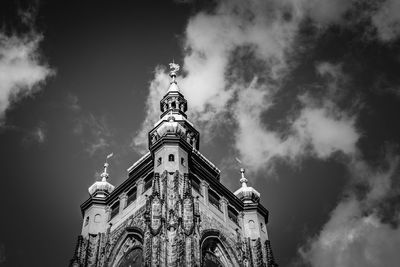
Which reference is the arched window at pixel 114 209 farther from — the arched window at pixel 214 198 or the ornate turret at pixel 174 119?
the arched window at pixel 214 198

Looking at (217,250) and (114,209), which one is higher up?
(114,209)

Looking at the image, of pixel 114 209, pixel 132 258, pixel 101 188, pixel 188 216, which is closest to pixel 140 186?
pixel 114 209

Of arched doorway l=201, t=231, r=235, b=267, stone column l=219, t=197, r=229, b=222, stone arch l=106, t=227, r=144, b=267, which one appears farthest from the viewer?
stone column l=219, t=197, r=229, b=222

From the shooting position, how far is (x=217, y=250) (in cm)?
4075

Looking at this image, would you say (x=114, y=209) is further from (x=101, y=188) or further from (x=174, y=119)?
(x=174, y=119)

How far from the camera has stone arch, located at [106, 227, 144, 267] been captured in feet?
130

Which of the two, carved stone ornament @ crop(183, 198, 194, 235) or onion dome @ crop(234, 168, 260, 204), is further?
onion dome @ crop(234, 168, 260, 204)

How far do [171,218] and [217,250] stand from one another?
5.24m

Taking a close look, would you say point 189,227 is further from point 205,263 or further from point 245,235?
point 245,235

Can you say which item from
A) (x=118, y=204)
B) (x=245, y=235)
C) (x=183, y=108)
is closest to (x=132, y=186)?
(x=118, y=204)

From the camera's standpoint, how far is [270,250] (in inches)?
1719

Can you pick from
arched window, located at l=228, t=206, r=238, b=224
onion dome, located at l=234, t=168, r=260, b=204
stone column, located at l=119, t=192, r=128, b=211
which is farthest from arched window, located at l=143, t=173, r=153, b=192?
onion dome, located at l=234, t=168, r=260, b=204

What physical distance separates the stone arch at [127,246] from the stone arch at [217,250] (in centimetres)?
356

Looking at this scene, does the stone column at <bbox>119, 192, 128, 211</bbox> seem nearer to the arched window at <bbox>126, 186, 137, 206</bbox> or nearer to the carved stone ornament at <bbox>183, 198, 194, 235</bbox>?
the arched window at <bbox>126, 186, 137, 206</bbox>
